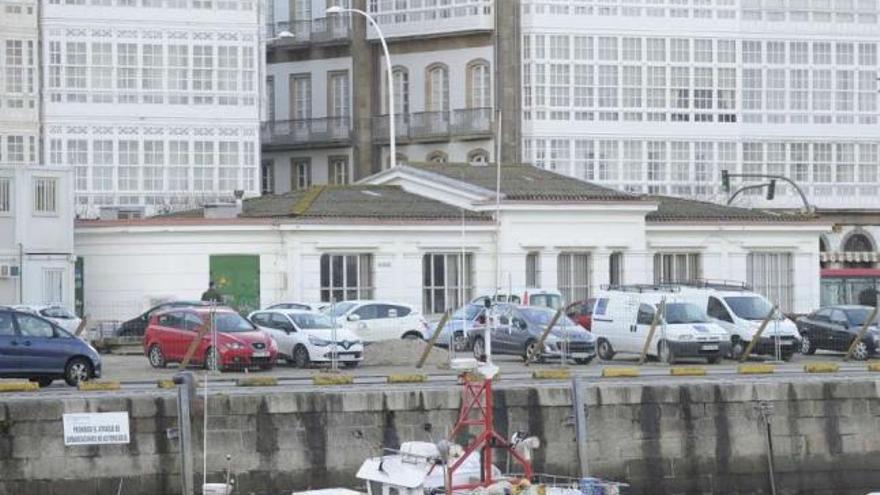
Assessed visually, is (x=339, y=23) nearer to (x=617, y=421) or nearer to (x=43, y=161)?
(x=43, y=161)

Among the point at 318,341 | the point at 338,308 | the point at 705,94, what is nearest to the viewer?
the point at 318,341

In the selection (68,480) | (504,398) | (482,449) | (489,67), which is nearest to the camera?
(482,449)

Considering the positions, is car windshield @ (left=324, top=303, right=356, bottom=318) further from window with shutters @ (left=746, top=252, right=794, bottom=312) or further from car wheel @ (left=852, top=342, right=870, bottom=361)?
window with shutters @ (left=746, top=252, right=794, bottom=312)

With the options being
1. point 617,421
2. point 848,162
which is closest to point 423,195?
point 848,162

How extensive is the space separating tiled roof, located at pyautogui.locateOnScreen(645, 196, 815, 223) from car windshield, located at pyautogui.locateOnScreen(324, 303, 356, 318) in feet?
62.2

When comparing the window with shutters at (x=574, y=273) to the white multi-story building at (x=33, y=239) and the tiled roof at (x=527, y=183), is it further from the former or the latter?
the white multi-story building at (x=33, y=239)

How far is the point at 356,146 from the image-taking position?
9956cm

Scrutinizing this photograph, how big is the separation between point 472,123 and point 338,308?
101ft

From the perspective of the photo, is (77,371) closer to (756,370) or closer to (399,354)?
(399,354)

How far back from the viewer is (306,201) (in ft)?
260

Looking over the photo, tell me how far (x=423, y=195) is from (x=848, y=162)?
2504cm

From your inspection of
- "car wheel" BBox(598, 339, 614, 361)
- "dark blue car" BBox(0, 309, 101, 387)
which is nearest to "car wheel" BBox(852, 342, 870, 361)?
"car wheel" BBox(598, 339, 614, 361)

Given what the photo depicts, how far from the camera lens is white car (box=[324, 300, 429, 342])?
217 feet

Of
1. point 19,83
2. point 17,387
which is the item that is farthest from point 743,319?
point 19,83
